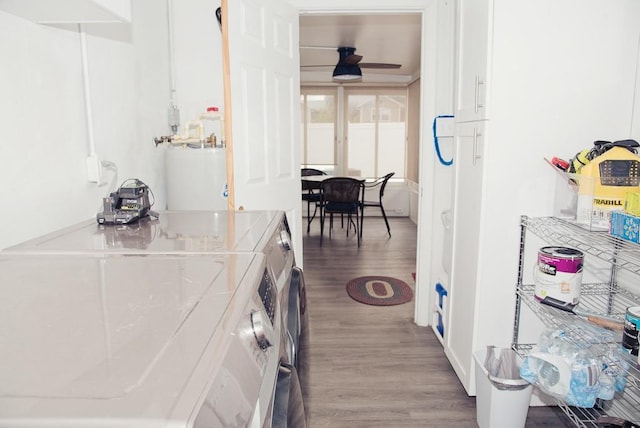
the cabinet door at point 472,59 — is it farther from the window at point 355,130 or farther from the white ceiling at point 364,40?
the window at point 355,130

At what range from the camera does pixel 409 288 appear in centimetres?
361

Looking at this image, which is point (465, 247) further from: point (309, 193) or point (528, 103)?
point (309, 193)

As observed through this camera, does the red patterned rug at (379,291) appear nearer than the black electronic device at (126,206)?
No

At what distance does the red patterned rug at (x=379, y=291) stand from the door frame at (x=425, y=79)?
52 cm

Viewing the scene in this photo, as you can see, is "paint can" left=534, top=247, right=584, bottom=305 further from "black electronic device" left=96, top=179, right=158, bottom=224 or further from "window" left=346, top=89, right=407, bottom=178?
"window" left=346, top=89, right=407, bottom=178

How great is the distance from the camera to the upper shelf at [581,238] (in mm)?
1465

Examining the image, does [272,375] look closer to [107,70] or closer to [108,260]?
[108,260]

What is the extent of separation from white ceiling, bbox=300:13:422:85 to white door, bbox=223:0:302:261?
459mm

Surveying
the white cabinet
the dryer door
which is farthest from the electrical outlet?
the white cabinet

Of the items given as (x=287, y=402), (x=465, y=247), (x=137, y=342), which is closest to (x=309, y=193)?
(x=465, y=247)

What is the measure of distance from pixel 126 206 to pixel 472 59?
61.6 inches

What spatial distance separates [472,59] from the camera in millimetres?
1940

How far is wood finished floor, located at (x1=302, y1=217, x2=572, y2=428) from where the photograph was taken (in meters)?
1.90

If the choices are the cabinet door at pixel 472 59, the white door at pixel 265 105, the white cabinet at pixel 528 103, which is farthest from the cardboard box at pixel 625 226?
the white door at pixel 265 105
